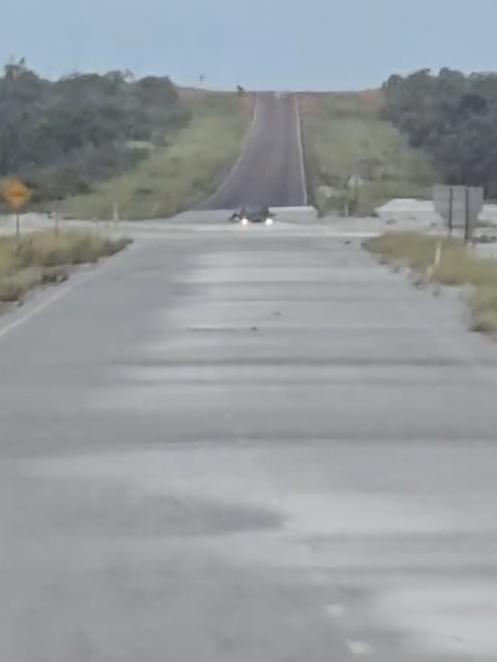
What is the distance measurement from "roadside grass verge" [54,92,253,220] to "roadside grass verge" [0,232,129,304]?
127ft

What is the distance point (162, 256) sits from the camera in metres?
58.4

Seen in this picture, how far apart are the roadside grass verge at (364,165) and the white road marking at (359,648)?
317 ft

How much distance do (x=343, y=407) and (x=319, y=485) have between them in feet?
17.6

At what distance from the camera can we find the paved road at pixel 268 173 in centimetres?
12100

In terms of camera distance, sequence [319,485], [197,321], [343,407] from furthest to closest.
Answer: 1. [197,321]
2. [343,407]
3. [319,485]

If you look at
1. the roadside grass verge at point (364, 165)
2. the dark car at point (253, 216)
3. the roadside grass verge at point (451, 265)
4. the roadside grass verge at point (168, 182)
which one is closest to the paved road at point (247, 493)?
the roadside grass verge at point (451, 265)

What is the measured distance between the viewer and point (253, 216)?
95500 mm

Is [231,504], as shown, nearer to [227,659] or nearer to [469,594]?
[469,594]

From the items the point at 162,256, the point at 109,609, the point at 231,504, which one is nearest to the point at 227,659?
the point at 109,609

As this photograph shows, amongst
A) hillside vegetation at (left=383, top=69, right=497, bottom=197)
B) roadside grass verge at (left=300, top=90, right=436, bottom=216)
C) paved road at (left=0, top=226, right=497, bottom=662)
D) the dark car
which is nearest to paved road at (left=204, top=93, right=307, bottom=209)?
roadside grass verge at (left=300, top=90, right=436, bottom=216)

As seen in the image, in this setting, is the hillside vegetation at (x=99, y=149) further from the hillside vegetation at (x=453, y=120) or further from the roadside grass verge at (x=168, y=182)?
the hillside vegetation at (x=453, y=120)

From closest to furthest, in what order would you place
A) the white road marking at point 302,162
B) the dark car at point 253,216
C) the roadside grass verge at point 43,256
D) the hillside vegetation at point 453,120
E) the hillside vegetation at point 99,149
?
the roadside grass verge at point 43,256 → the dark car at point 253,216 → the hillside vegetation at point 99,149 → the white road marking at point 302,162 → the hillside vegetation at point 453,120

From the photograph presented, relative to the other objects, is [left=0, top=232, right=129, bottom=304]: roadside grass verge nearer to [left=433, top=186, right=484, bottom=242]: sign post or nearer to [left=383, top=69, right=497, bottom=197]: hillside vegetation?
[left=433, top=186, right=484, bottom=242]: sign post

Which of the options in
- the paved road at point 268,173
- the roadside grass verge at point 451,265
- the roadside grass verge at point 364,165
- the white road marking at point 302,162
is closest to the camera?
the roadside grass verge at point 451,265
